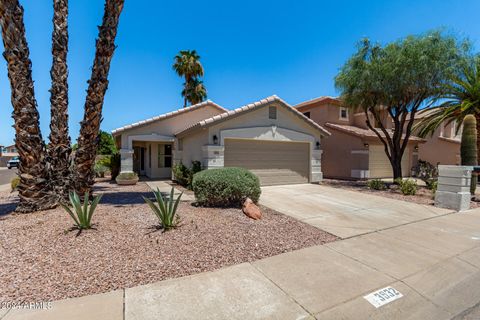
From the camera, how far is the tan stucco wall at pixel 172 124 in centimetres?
1390

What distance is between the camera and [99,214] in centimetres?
604

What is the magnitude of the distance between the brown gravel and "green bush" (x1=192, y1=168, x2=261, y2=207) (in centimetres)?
88

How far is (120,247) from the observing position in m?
4.27

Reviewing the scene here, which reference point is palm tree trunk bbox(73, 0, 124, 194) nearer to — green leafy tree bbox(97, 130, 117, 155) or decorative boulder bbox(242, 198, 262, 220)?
decorative boulder bbox(242, 198, 262, 220)

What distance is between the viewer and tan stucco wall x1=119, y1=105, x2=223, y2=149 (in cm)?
1390

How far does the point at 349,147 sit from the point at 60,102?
15491mm

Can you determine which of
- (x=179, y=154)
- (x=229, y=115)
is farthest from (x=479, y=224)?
(x=179, y=154)

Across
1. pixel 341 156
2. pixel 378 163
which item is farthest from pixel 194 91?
pixel 378 163

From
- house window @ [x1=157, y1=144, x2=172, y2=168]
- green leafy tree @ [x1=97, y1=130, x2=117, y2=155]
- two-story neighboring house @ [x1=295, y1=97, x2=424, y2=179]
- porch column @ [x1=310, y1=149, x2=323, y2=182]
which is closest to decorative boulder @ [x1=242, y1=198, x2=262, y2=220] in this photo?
porch column @ [x1=310, y1=149, x2=323, y2=182]

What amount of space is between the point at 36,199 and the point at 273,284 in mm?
6209

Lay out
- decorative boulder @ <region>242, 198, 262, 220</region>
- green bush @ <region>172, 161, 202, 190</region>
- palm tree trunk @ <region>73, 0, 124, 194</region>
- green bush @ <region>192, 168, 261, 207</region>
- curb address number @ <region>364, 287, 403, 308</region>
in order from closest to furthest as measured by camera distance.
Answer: curb address number @ <region>364, 287, 403, 308</region> → decorative boulder @ <region>242, 198, 262, 220</region> → palm tree trunk @ <region>73, 0, 124, 194</region> → green bush @ <region>192, 168, 261, 207</region> → green bush @ <region>172, 161, 202, 190</region>

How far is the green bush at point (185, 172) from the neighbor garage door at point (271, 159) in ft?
4.50

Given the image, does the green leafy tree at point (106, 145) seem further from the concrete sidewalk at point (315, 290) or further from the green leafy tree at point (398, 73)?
the concrete sidewalk at point (315, 290)

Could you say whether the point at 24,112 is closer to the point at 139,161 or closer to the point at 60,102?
the point at 60,102
